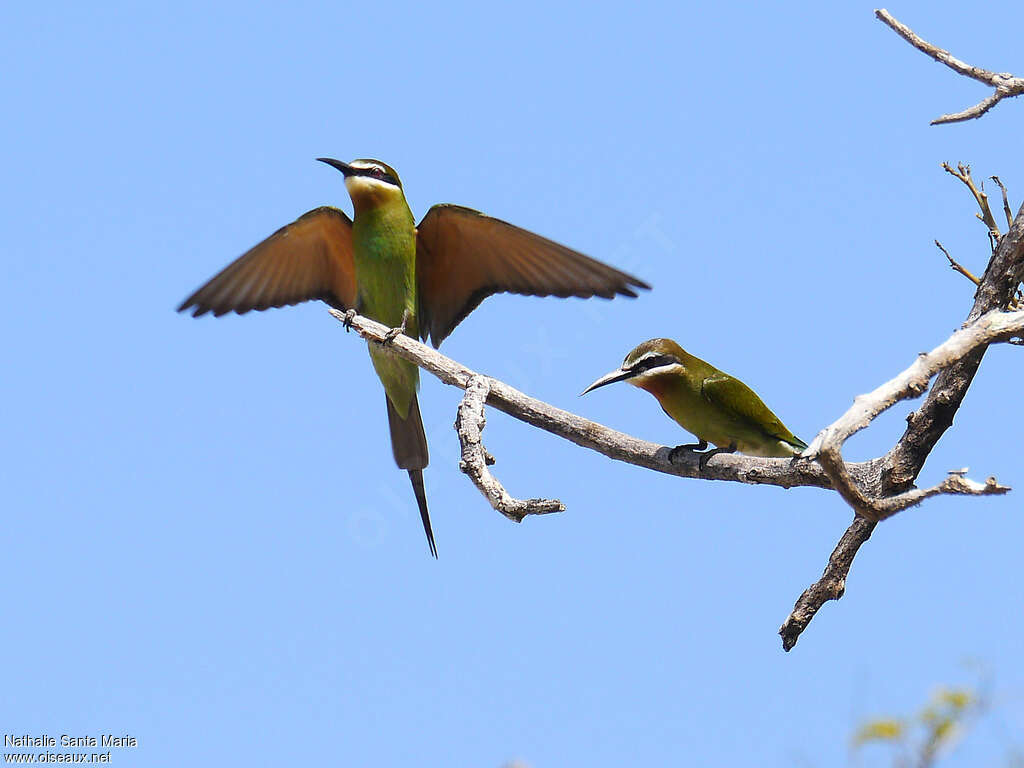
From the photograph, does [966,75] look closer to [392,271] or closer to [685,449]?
[685,449]

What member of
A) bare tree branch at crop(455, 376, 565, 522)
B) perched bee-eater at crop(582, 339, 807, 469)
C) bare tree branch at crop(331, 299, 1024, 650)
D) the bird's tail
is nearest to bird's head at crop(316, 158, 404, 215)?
the bird's tail

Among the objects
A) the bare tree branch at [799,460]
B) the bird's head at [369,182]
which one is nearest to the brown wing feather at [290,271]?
the bird's head at [369,182]

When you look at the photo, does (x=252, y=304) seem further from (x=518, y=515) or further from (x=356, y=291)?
(x=518, y=515)

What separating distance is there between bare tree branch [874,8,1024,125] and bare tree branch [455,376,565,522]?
152 cm

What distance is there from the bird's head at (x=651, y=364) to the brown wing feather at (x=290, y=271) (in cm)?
177

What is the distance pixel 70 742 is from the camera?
3.59 m

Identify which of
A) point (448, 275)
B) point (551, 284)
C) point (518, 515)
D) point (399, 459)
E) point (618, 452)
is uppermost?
point (448, 275)

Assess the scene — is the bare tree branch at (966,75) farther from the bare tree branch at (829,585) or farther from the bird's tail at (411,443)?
the bird's tail at (411,443)

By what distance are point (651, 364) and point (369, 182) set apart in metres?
1.81

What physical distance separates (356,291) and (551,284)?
1068mm

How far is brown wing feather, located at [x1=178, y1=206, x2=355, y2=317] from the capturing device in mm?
4758

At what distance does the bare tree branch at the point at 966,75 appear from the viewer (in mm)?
3023

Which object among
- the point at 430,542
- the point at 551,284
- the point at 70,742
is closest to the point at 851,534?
the point at 551,284

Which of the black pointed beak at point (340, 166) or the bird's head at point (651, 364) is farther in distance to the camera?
the black pointed beak at point (340, 166)
